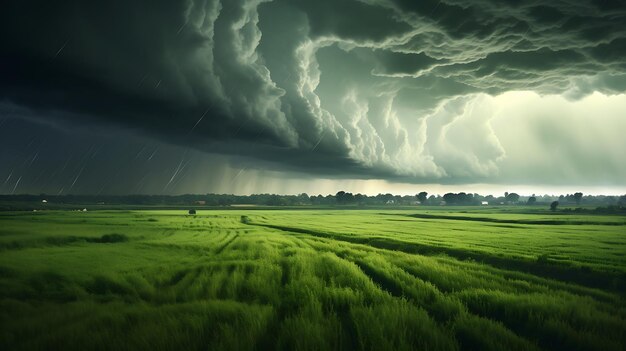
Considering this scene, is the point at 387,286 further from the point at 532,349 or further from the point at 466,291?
the point at 532,349

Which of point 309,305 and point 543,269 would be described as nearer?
point 309,305

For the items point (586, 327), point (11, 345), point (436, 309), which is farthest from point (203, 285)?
point (586, 327)

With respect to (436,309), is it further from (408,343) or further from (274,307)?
(274,307)

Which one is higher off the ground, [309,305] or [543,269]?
[309,305]

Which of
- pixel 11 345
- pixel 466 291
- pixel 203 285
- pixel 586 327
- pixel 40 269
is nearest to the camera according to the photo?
pixel 11 345

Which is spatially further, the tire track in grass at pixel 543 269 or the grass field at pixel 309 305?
the tire track in grass at pixel 543 269

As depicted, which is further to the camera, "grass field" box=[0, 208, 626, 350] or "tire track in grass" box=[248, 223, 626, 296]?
"tire track in grass" box=[248, 223, 626, 296]

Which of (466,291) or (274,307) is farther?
(466,291)

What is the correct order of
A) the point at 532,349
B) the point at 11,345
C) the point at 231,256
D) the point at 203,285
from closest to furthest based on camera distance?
the point at 532,349
the point at 11,345
the point at 203,285
the point at 231,256

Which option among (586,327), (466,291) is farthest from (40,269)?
(586,327)
